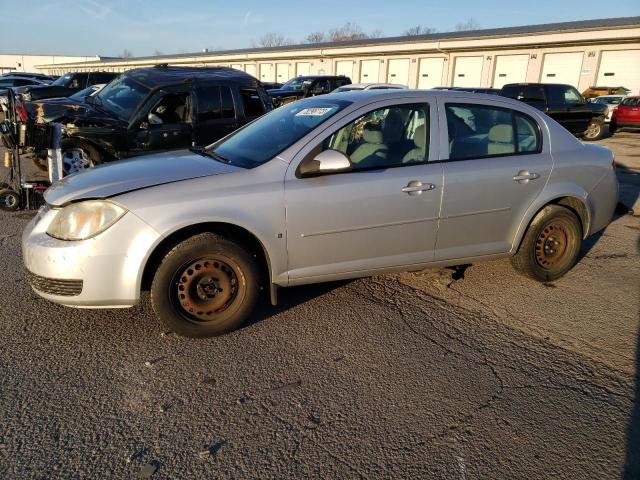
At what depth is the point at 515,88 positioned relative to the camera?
1670 centimetres

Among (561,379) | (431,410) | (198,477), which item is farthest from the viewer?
(561,379)

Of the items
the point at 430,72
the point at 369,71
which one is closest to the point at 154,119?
the point at 430,72

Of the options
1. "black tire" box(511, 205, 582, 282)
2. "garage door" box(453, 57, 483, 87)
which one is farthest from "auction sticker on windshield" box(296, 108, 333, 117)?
"garage door" box(453, 57, 483, 87)

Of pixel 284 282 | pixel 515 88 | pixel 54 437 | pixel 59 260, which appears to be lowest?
pixel 54 437

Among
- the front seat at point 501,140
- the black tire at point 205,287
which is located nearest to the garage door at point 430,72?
the front seat at point 501,140

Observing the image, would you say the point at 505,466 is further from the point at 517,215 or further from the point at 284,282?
the point at 517,215

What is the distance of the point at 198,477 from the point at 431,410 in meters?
1.28

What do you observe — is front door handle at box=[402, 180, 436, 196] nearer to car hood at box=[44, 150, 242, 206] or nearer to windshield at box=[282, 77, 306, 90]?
car hood at box=[44, 150, 242, 206]

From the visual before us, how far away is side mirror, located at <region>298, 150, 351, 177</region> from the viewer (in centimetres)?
339

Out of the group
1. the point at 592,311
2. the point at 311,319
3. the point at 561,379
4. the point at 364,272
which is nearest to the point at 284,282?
the point at 311,319

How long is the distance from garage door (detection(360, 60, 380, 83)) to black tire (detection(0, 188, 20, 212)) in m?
33.2

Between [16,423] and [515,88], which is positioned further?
[515,88]

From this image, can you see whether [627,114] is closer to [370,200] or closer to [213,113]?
[213,113]

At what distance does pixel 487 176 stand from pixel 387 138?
89 centimetres
